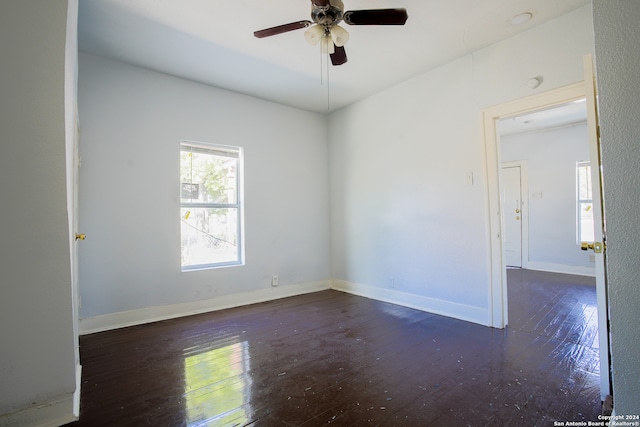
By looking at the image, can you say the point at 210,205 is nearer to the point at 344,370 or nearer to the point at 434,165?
the point at 344,370

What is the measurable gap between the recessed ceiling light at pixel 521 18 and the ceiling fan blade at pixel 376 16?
122 cm

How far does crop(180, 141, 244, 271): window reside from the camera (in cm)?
359

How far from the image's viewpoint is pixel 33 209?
4.65ft

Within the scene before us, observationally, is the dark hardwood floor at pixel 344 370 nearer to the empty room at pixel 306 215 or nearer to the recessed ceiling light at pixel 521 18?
the empty room at pixel 306 215

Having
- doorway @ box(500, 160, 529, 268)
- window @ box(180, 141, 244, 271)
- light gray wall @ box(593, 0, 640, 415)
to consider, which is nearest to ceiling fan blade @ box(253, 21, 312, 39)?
light gray wall @ box(593, 0, 640, 415)

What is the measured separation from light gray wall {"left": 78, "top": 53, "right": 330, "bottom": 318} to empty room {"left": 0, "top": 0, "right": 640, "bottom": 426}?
0.08ft

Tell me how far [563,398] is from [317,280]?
3.22m

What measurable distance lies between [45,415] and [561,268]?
6994mm

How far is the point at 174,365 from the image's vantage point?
2248mm

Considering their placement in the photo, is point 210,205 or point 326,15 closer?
point 326,15

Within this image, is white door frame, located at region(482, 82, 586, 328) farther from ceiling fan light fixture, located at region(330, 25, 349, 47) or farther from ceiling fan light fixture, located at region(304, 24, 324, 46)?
ceiling fan light fixture, located at region(304, 24, 324, 46)

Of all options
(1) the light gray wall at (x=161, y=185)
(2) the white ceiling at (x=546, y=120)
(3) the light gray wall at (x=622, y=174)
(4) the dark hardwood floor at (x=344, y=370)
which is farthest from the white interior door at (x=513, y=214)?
(3) the light gray wall at (x=622, y=174)

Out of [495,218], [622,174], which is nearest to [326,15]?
[622,174]

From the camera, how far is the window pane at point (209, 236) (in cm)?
359
